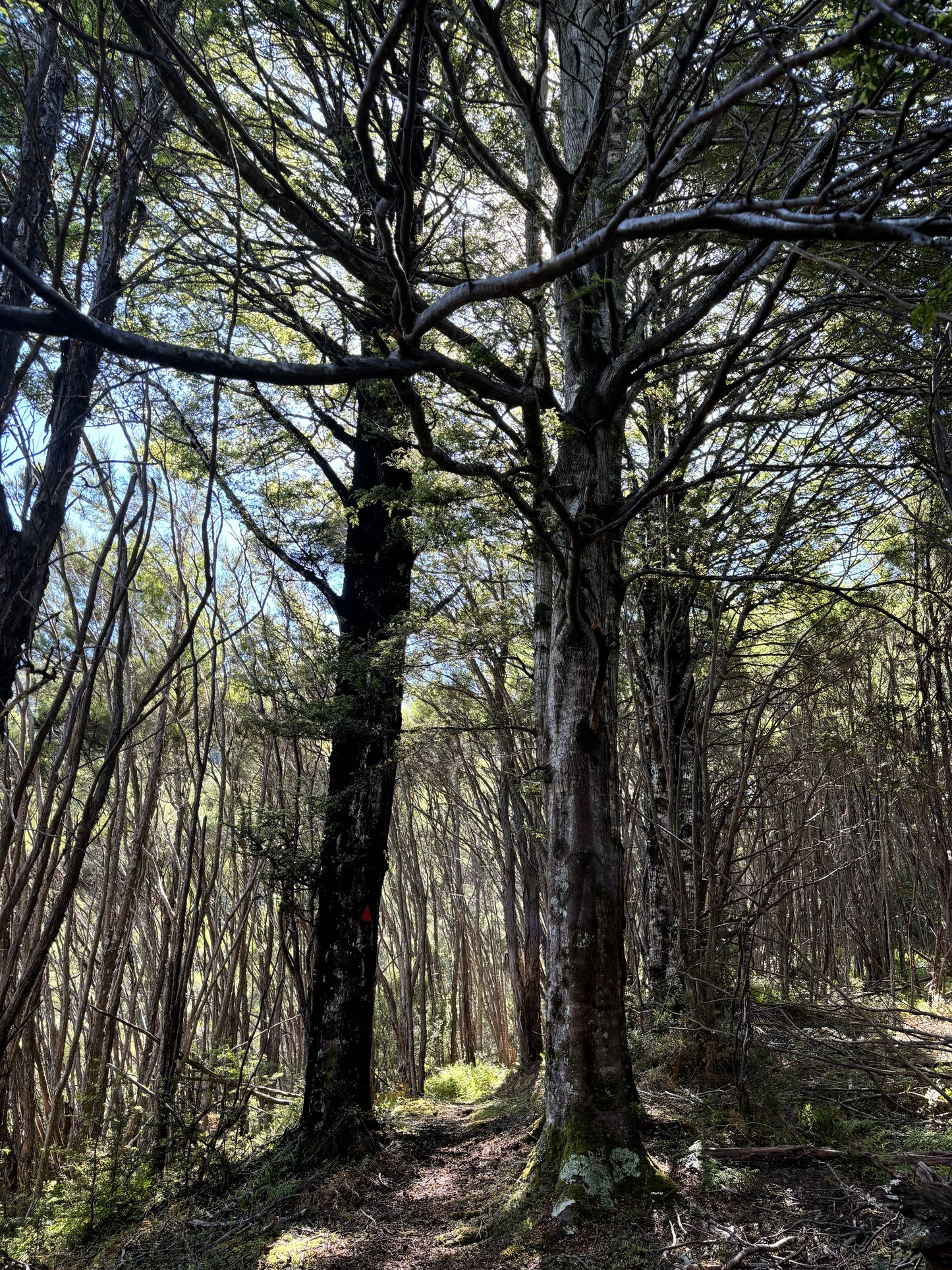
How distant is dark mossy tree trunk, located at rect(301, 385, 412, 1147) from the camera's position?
5188 mm

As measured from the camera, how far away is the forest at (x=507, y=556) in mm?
2453

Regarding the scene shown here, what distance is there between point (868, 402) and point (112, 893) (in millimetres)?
6107

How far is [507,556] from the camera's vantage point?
5.59 m

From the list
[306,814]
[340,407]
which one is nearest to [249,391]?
[340,407]

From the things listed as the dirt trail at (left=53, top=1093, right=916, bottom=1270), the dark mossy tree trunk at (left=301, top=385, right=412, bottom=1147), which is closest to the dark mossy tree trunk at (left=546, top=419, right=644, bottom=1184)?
the dirt trail at (left=53, top=1093, right=916, bottom=1270)

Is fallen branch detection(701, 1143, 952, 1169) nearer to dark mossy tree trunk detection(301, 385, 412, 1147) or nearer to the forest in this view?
the forest

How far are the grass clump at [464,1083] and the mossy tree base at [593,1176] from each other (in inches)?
176

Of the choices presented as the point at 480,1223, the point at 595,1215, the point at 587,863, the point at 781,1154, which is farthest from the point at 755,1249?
the point at 587,863

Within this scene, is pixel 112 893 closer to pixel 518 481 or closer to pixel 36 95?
pixel 518 481

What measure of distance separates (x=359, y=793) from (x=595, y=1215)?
3.09m

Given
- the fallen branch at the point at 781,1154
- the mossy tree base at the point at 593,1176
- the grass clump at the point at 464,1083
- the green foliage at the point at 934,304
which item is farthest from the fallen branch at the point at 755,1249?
the grass clump at the point at 464,1083

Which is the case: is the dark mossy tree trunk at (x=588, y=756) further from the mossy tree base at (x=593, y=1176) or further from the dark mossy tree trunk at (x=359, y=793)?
the dark mossy tree trunk at (x=359, y=793)

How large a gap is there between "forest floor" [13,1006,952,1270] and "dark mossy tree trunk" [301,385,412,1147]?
0.49 m

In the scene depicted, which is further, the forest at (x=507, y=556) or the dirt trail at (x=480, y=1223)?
the dirt trail at (x=480, y=1223)
